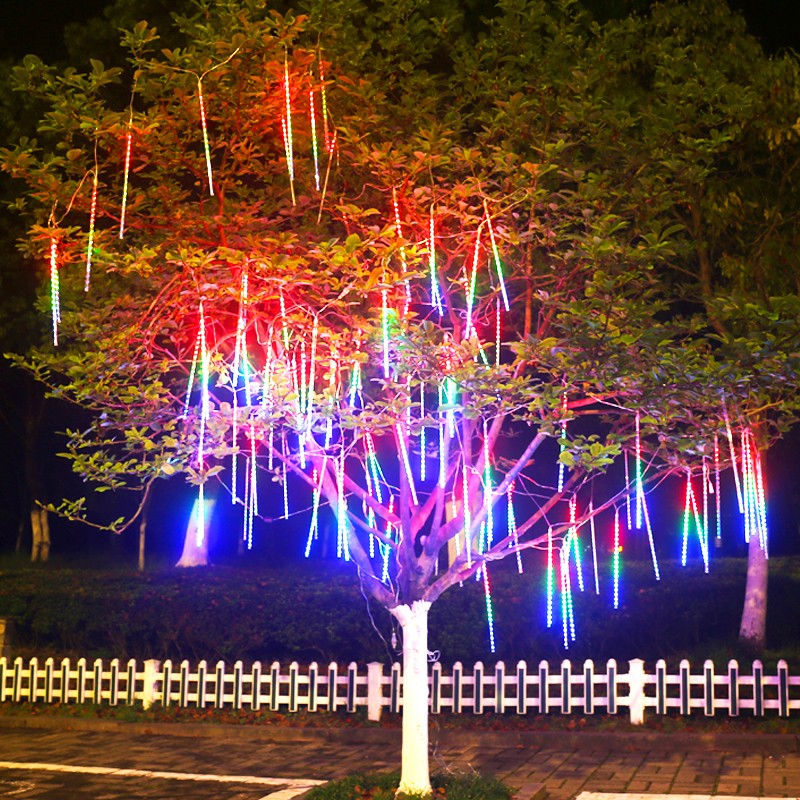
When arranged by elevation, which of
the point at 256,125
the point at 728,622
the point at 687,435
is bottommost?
the point at 728,622

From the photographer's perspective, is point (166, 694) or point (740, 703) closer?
point (740, 703)

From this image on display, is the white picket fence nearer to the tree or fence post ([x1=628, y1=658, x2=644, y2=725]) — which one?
fence post ([x1=628, y1=658, x2=644, y2=725])

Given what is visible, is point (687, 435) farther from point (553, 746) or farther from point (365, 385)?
point (553, 746)

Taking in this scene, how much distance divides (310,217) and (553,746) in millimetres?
6450

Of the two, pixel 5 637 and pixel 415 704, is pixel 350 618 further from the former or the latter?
pixel 415 704

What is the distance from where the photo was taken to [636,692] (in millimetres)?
12086

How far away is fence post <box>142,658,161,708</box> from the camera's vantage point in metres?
13.7

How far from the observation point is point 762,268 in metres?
12.7

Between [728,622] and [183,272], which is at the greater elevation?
[183,272]

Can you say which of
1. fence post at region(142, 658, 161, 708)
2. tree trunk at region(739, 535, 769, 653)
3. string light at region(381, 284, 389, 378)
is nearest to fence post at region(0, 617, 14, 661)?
fence post at region(142, 658, 161, 708)

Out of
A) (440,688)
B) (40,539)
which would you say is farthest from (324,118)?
(40,539)

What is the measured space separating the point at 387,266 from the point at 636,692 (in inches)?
253

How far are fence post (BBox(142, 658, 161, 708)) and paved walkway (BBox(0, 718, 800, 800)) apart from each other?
60 cm

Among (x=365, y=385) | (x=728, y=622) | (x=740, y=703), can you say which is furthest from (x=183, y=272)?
(x=728, y=622)
